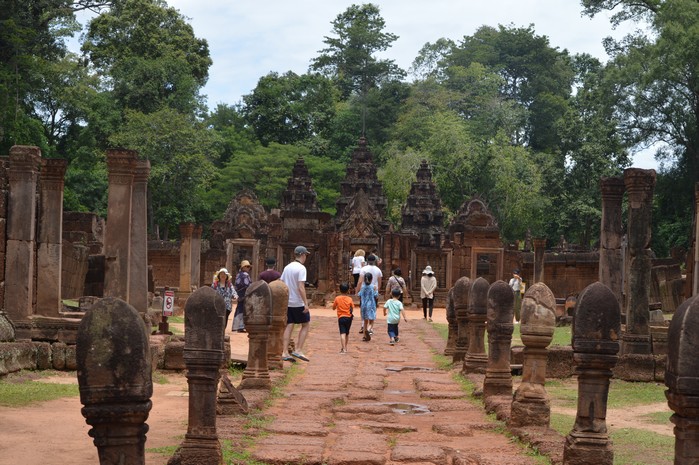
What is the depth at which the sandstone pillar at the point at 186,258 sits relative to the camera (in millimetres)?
30536

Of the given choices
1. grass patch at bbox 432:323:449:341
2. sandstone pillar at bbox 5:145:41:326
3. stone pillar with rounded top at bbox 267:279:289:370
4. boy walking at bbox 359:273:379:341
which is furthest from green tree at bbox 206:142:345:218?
stone pillar with rounded top at bbox 267:279:289:370

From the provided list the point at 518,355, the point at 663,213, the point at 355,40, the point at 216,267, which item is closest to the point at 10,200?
the point at 518,355

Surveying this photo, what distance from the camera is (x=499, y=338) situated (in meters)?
12.1

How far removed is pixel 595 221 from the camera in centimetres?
5109

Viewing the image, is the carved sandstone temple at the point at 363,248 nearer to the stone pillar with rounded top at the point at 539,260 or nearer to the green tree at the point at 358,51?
the stone pillar with rounded top at the point at 539,260

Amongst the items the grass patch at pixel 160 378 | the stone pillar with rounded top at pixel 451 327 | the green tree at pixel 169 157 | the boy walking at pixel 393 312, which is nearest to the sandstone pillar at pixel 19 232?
the grass patch at pixel 160 378

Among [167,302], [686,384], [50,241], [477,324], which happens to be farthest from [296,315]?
[686,384]

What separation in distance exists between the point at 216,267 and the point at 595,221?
20227 mm

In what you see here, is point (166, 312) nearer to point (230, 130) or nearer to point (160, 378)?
point (160, 378)

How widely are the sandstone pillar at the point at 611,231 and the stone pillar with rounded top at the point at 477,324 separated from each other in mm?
3344

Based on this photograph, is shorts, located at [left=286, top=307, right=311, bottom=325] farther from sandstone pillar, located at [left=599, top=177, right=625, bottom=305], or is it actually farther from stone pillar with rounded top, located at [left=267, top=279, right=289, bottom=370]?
sandstone pillar, located at [left=599, top=177, right=625, bottom=305]

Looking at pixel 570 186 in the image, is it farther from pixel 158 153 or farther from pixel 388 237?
pixel 158 153

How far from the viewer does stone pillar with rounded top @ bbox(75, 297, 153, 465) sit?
498 cm

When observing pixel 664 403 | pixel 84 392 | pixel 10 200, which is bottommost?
pixel 664 403
